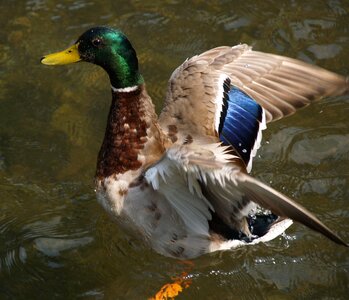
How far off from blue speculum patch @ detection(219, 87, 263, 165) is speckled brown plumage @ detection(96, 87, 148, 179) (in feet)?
1.79

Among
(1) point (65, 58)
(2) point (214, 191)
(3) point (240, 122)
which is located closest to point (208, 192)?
(2) point (214, 191)

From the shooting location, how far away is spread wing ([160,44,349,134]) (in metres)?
5.27

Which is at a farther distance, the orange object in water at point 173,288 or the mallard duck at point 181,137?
the orange object in water at point 173,288

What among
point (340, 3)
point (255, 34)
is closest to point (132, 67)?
point (255, 34)

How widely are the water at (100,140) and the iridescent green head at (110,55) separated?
1170 millimetres

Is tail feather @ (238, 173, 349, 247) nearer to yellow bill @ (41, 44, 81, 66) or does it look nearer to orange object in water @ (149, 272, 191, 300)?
orange object in water @ (149, 272, 191, 300)

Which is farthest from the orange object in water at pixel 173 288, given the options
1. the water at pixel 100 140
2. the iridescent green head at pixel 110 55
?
the iridescent green head at pixel 110 55

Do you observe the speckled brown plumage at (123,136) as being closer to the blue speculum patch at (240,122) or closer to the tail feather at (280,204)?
the blue speculum patch at (240,122)

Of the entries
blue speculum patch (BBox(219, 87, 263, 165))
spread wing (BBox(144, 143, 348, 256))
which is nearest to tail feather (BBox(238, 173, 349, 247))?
spread wing (BBox(144, 143, 348, 256))

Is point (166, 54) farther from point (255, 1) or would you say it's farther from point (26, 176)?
point (26, 176)

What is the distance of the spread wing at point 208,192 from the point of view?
12.5 ft

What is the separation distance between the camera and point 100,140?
6391mm

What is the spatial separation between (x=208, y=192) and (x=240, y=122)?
81cm

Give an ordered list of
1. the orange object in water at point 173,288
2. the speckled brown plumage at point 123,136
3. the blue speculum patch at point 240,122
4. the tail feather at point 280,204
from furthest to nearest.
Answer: the orange object in water at point 173,288 → the blue speculum patch at point 240,122 → the speckled brown plumage at point 123,136 → the tail feather at point 280,204
